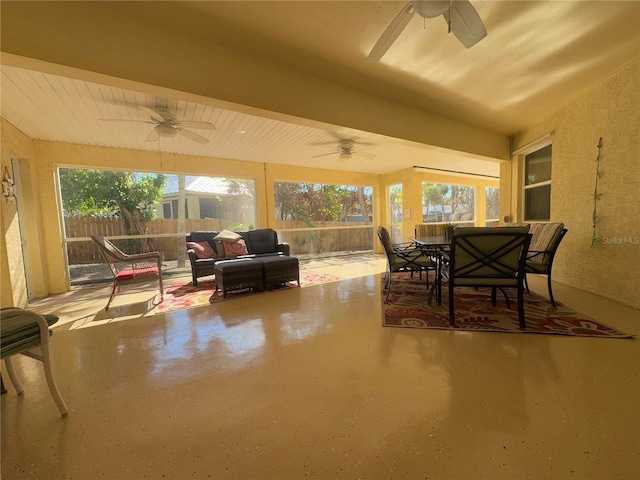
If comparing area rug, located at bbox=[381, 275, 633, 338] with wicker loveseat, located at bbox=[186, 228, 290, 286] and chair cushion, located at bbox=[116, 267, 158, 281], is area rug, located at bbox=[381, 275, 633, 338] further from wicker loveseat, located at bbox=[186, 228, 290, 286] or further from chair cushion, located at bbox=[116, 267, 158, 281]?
chair cushion, located at bbox=[116, 267, 158, 281]

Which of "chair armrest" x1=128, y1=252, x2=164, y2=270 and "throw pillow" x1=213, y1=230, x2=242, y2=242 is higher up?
"throw pillow" x1=213, y1=230, x2=242, y2=242

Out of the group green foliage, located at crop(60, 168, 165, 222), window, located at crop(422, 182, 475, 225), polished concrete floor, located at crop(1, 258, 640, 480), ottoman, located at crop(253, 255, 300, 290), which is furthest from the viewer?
window, located at crop(422, 182, 475, 225)

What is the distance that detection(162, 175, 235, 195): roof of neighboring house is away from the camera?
5.66 m

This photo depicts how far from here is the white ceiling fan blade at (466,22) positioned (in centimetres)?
162

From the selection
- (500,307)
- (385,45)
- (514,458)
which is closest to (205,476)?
(514,458)

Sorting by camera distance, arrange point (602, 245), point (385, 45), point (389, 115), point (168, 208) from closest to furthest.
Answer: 1. point (385, 45)
2. point (602, 245)
3. point (389, 115)
4. point (168, 208)

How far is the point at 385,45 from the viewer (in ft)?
6.06

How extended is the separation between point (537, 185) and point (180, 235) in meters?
6.95

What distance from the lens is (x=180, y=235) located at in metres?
5.66

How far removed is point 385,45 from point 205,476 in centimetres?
267

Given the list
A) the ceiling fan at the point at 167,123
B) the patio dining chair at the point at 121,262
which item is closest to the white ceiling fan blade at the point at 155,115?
the ceiling fan at the point at 167,123

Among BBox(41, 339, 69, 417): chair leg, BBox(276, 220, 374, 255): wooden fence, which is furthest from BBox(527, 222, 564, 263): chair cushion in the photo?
BBox(276, 220, 374, 255): wooden fence

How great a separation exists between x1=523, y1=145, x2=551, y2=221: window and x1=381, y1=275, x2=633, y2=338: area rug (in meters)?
1.85

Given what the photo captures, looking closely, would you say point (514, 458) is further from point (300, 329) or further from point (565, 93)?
point (565, 93)
